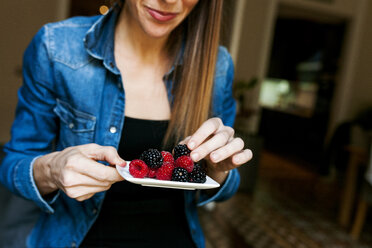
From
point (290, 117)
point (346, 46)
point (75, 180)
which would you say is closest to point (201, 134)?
point (75, 180)

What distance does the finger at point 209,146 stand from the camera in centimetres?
64

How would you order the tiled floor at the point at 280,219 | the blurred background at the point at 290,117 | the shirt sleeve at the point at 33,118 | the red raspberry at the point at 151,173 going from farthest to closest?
1. the blurred background at the point at 290,117
2. the tiled floor at the point at 280,219
3. the shirt sleeve at the point at 33,118
4. the red raspberry at the point at 151,173

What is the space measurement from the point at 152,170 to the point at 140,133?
0.19m

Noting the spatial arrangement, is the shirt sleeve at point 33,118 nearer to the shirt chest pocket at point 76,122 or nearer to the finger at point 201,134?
the shirt chest pocket at point 76,122

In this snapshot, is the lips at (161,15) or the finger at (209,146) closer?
the finger at (209,146)

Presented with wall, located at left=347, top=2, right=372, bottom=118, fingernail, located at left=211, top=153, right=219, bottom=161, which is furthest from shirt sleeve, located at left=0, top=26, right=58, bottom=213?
wall, located at left=347, top=2, right=372, bottom=118

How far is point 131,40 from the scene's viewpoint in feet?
3.08

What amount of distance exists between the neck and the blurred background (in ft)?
0.22

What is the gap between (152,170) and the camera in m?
0.69

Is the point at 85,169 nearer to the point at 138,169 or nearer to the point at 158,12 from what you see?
the point at 138,169

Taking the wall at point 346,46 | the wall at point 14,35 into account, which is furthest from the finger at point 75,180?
the wall at point 346,46

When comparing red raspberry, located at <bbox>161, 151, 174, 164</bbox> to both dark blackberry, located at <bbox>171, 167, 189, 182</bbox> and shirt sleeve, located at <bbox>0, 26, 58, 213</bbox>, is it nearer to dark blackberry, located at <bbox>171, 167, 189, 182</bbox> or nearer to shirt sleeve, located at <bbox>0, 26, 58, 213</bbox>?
dark blackberry, located at <bbox>171, 167, 189, 182</bbox>

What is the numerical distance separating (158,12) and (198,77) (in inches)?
7.6

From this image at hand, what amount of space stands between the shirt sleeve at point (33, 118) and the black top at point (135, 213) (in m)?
0.14
